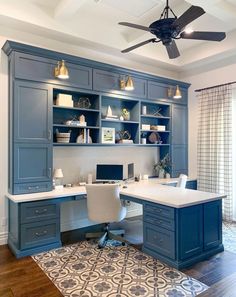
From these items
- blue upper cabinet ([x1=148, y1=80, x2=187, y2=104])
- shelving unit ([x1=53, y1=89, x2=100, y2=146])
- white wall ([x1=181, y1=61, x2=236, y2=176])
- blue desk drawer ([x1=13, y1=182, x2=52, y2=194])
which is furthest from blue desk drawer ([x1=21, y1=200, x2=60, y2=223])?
white wall ([x1=181, y1=61, x2=236, y2=176])

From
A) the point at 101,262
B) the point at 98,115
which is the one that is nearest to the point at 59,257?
the point at 101,262

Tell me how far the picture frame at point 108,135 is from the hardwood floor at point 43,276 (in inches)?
84.3

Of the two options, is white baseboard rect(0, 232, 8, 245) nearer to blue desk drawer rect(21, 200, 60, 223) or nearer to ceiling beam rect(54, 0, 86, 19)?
blue desk drawer rect(21, 200, 60, 223)

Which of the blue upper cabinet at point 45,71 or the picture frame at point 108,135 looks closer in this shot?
the blue upper cabinet at point 45,71

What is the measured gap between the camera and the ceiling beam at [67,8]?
3.17m

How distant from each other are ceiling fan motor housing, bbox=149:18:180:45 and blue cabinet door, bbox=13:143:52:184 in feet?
6.86

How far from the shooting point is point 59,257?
3055mm

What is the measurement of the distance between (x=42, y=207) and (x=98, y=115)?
1737 mm

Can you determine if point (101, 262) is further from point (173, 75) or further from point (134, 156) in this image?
point (173, 75)

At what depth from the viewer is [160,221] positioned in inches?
115

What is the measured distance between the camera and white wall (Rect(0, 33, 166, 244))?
136 inches

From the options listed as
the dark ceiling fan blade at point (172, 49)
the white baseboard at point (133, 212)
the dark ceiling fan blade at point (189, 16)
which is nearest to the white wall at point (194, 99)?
the white baseboard at point (133, 212)

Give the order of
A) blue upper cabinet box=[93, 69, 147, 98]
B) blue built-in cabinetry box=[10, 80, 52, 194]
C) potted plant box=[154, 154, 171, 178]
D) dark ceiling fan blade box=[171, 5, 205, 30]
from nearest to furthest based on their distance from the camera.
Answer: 1. dark ceiling fan blade box=[171, 5, 205, 30]
2. blue built-in cabinetry box=[10, 80, 52, 194]
3. blue upper cabinet box=[93, 69, 147, 98]
4. potted plant box=[154, 154, 171, 178]

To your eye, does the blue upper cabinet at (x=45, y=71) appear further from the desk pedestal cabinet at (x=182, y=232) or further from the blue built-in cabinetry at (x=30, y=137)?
the desk pedestal cabinet at (x=182, y=232)
